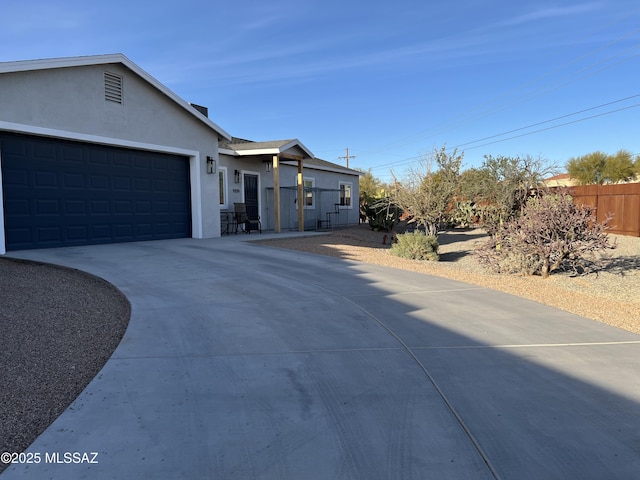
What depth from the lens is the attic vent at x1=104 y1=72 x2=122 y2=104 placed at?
1139 cm

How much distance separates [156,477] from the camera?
7.70 feet

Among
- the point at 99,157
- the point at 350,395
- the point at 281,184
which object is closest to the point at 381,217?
the point at 281,184

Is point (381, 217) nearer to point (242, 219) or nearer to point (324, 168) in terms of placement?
point (324, 168)

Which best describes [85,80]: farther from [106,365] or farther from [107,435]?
[107,435]

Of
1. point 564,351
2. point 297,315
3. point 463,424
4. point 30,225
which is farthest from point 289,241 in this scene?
point 463,424

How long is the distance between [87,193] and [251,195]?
26.1 feet

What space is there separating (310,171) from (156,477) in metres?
20.8

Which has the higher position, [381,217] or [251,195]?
[251,195]

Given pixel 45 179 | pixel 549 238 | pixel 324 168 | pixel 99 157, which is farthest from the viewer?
pixel 324 168

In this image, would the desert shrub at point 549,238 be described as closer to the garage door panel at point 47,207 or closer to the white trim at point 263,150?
the white trim at point 263,150

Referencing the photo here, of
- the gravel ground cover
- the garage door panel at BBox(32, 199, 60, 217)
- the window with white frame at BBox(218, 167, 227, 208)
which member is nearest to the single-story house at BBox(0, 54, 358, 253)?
the garage door panel at BBox(32, 199, 60, 217)

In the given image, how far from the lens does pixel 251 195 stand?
60.6 feet

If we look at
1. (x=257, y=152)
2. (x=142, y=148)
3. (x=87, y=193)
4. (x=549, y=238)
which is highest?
(x=257, y=152)

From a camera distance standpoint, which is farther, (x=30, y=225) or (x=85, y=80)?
(x=85, y=80)
